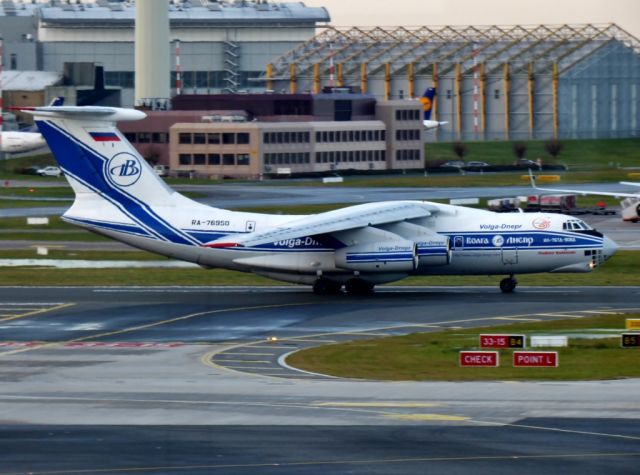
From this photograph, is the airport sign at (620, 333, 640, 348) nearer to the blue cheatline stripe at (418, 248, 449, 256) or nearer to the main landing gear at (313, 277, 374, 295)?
the blue cheatline stripe at (418, 248, 449, 256)

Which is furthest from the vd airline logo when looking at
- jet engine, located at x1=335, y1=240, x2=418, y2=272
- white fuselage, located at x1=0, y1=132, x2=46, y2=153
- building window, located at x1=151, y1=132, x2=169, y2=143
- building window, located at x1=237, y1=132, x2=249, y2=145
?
white fuselage, located at x1=0, y1=132, x2=46, y2=153

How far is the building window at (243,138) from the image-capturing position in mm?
148625

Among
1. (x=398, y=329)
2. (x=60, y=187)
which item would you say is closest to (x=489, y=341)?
(x=398, y=329)

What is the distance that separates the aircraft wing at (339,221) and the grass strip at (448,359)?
36.2ft

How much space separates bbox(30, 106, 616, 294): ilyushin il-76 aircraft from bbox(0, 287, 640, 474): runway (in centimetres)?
398

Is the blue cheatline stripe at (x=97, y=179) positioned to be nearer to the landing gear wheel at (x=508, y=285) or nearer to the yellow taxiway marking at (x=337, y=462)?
the landing gear wheel at (x=508, y=285)

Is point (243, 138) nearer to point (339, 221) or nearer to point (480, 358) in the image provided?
point (339, 221)

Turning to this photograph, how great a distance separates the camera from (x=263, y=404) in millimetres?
34625

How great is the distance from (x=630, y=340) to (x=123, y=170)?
27.1m

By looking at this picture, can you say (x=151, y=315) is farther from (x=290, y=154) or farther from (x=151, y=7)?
(x=151, y=7)

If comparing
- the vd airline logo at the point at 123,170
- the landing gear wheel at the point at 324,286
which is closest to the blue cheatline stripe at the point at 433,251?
the landing gear wheel at the point at 324,286

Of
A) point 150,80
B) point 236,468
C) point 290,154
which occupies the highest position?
point 150,80

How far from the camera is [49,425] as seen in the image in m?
31.7

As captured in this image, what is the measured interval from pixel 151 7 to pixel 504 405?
150 m
